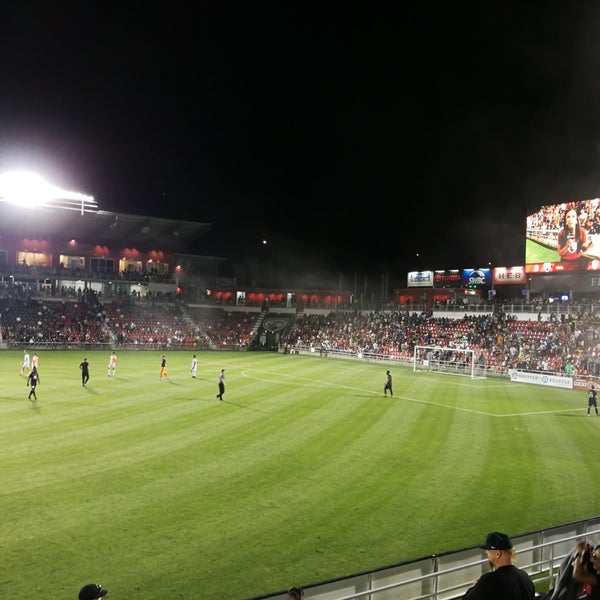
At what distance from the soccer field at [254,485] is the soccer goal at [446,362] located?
18437 millimetres

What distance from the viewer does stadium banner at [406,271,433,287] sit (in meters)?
71.7

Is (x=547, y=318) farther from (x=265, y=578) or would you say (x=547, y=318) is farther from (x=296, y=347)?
(x=265, y=578)

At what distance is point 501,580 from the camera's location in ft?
14.6

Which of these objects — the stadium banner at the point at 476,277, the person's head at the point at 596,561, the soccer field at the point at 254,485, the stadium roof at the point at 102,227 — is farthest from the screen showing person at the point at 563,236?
the person's head at the point at 596,561

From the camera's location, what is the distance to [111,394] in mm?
25453

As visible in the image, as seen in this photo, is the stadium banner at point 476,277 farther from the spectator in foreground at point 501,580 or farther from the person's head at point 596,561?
the spectator in foreground at point 501,580

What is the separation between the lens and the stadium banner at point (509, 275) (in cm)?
5697

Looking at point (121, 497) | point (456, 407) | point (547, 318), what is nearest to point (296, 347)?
point (547, 318)

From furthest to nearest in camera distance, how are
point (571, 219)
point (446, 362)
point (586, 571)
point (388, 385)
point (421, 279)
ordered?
point (421, 279) → point (446, 362) → point (571, 219) → point (388, 385) → point (586, 571)

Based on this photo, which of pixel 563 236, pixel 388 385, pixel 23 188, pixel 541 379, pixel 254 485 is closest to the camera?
pixel 254 485

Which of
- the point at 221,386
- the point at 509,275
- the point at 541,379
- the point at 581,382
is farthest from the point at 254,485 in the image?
the point at 509,275

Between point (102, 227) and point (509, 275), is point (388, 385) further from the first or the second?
point (102, 227)

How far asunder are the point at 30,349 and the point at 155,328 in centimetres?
1456

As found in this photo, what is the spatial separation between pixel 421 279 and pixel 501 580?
70442 mm
